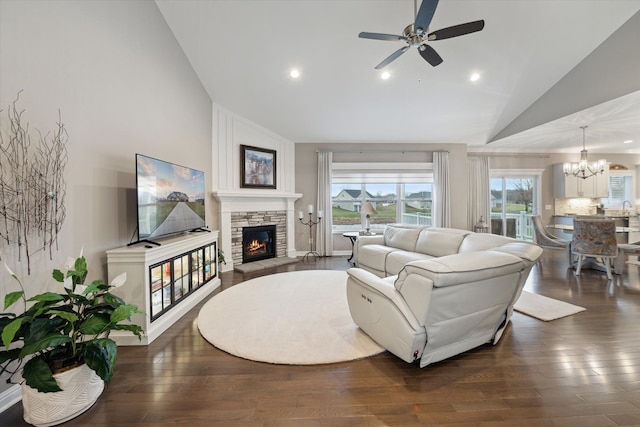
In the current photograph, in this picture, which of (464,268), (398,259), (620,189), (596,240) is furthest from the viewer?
(620,189)

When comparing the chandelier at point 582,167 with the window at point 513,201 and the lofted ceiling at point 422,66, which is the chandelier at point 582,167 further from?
the window at point 513,201

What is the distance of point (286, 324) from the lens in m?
2.53

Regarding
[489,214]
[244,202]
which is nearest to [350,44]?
[244,202]

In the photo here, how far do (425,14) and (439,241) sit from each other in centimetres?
268

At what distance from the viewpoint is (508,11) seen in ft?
10.2

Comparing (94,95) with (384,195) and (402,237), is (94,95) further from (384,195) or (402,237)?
(384,195)

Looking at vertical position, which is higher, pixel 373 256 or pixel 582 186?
pixel 582 186

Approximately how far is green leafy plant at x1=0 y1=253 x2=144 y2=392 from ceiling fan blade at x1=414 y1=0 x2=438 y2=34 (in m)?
3.13

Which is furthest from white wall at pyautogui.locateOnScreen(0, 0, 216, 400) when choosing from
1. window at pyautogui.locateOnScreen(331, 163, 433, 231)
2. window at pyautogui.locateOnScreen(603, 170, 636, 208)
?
window at pyautogui.locateOnScreen(603, 170, 636, 208)

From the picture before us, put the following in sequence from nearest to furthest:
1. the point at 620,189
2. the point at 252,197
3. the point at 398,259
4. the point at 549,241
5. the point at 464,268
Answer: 1. the point at 464,268
2. the point at 398,259
3. the point at 549,241
4. the point at 252,197
5. the point at 620,189

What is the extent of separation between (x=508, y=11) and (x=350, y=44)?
1950mm

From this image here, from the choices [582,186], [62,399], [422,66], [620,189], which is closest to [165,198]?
[62,399]

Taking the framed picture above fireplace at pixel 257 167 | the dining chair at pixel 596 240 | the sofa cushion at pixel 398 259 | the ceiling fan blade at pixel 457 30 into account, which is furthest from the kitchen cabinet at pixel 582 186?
the framed picture above fireplace at pixel 257 167

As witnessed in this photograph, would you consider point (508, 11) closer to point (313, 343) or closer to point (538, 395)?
point (538, 395)
